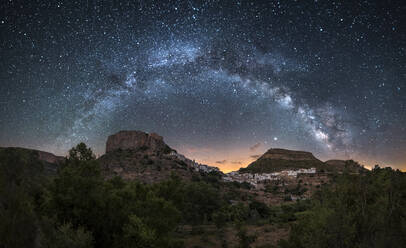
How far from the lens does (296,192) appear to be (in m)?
81.4

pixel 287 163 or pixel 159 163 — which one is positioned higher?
pixel 287 163

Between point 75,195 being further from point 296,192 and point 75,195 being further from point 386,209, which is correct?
point 296,192

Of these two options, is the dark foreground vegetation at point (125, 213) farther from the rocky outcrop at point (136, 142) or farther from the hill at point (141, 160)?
the rocky outcrop at point (136, 142)

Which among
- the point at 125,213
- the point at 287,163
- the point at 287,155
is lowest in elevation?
the point at 125,213

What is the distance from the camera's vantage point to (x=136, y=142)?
115250mm

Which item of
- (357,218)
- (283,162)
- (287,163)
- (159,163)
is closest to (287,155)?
(283,162)

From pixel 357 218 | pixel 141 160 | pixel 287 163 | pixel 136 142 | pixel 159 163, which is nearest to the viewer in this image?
pixel 357 218

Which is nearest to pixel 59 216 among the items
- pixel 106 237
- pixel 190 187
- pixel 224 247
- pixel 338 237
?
pixel 106 237

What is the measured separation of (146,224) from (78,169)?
7890 mm

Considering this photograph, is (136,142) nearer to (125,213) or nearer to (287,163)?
(287,163)

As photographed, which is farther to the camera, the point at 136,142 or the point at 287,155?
the point at 287,155

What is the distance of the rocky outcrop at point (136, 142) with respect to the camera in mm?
112506

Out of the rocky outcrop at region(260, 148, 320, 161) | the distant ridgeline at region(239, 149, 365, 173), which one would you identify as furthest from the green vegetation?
the rocky outcrop at region(260, 148, 320, 161)

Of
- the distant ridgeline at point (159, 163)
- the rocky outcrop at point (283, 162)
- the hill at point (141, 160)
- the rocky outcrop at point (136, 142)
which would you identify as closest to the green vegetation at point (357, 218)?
the distant ridgeline at point (159, 163)
